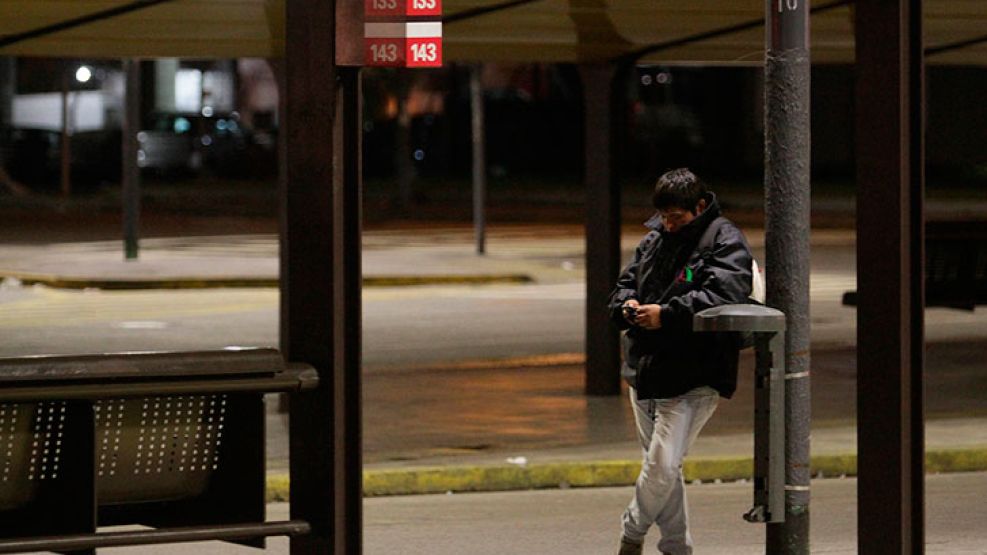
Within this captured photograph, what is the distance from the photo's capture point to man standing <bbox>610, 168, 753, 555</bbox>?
823 centimetres

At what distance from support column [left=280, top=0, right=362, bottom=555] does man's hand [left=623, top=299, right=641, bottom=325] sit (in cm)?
138

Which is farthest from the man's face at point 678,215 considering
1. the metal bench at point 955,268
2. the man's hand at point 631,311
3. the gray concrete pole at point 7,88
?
the gray concrete pole at point 7,88

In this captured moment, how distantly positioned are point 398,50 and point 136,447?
171 cm

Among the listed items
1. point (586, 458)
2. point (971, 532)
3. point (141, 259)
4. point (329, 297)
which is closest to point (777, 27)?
point (329, 297)

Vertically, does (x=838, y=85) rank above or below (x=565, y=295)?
above

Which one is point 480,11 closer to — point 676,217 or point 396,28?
point 676,217

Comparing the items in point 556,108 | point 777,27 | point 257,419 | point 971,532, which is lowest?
point 971,532

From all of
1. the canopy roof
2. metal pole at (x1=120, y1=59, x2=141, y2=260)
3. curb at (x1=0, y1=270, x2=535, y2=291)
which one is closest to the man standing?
the canopy roof

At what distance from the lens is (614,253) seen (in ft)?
48.3

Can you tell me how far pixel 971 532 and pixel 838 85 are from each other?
46.3 meters

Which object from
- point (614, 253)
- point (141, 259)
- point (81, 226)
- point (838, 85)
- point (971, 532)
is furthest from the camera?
point (838, 85)

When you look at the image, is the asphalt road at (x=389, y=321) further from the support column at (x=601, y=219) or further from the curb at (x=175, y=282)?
the support column at (x=601, y=219)

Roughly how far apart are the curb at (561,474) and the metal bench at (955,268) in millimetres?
3964

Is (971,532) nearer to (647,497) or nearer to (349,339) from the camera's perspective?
(647,497)
